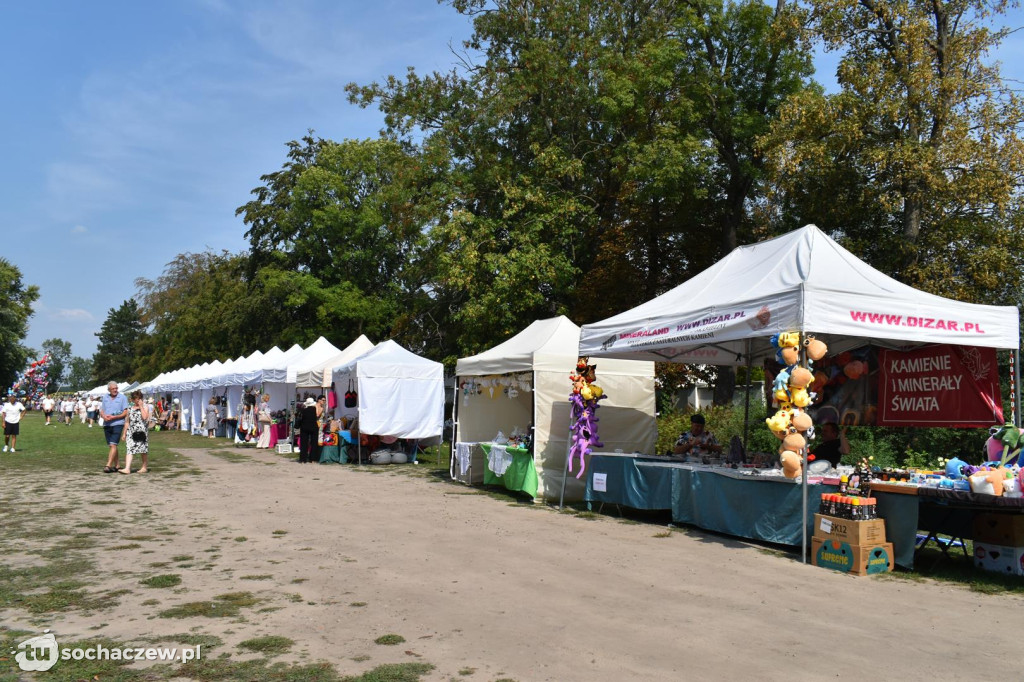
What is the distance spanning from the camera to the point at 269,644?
461 cm

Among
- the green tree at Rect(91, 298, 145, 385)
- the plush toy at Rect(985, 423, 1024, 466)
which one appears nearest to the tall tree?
the plush toy at Rect(985, 423, 1024, 466)

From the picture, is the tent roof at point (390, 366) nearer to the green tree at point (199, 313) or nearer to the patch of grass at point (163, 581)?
the patch of grass at point (163, 581)

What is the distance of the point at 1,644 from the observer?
453 centimetres

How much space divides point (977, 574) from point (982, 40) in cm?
1194

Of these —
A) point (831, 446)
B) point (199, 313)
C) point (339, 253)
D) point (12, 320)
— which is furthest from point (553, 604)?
point (12, 320)

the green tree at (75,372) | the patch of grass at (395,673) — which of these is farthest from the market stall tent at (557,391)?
the green tree at (75,372)

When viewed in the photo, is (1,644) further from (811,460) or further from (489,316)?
(489,316)

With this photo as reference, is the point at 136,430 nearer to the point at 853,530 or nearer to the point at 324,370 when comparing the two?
the point at 324,370

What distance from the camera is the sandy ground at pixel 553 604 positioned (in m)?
4.46

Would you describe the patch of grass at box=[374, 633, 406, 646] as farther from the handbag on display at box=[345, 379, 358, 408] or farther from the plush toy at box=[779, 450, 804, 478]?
the handbag on display at box=[345, 379, 358, 408]

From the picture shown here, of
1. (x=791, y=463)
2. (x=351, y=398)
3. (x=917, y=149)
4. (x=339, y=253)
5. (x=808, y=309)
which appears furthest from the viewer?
(x=339, y=253)

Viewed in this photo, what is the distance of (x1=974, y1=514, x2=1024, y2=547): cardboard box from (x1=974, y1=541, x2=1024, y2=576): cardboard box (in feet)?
0.15

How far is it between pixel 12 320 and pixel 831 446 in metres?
58.4
